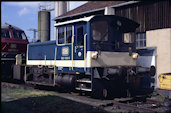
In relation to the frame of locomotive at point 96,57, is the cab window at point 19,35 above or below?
above

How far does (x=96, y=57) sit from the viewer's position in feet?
27.2

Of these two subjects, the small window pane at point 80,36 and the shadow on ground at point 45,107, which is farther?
the small window pane at point 80,36

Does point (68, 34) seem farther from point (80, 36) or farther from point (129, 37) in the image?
point (129, 37)

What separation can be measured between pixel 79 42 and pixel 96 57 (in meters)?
1.09

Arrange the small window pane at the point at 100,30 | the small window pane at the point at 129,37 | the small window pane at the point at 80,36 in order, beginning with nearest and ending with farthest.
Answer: the small window pane at the point at 100,30 < the small window pane at the point at 80,36 < the small window pane at the point at 129,37

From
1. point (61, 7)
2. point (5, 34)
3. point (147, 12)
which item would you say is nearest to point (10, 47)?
point (5, 34)

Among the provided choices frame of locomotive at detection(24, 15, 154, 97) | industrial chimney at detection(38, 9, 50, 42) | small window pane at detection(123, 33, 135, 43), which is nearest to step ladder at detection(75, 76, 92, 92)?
frame of locomotive at detection(24, 15, 154, 97)

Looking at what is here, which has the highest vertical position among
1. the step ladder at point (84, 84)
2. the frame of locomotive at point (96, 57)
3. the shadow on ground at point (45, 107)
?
the frame of locomotive at point (96, 57)

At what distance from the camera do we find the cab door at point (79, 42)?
8.67 meters

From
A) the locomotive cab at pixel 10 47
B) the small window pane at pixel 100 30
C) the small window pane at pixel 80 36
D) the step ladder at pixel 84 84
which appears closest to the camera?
the small window pane at pixel 100 30

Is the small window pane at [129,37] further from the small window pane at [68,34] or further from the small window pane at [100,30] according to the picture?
the small window pane at [68,34]

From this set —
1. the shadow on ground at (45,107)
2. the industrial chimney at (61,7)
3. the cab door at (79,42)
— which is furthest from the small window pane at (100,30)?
the industrial chimney at (61,7)

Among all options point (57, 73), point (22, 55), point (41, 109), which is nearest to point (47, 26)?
point (22, 55)

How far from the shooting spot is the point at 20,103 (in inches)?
295
